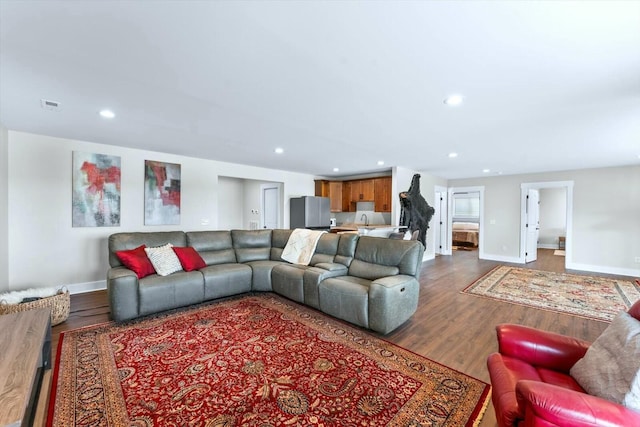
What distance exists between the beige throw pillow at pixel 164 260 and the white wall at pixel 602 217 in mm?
7876

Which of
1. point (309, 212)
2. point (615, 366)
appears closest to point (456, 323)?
point (615, 366)

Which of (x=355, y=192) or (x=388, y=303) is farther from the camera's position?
(x=355, y=192)

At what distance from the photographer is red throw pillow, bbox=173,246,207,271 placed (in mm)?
3861

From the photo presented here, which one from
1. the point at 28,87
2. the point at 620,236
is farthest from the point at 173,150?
the point at 620,236

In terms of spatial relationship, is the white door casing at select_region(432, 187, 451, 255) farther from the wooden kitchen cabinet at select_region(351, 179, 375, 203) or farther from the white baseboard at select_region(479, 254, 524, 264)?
the wooden kitchen cabinet at select_region(351, 179, 375, 203)

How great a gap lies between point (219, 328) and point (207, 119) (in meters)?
2.34

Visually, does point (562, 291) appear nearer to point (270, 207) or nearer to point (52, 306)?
point (270, 207)

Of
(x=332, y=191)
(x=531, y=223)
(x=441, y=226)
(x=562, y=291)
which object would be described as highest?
(x=332, y=191)

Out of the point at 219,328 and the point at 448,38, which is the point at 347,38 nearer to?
the point at 448,38

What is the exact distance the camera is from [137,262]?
346cm

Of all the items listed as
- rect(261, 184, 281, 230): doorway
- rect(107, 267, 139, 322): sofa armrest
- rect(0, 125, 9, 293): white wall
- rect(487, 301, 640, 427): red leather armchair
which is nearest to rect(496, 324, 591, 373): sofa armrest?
rect(487, 301, 640, 427): red leather armchair

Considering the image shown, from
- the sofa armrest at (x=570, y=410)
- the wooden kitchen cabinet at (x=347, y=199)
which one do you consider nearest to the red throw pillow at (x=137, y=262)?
the sofa armrest at (x=570, y=410)

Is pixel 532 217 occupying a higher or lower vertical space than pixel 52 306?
higher

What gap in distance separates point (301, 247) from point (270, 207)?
3.26m
